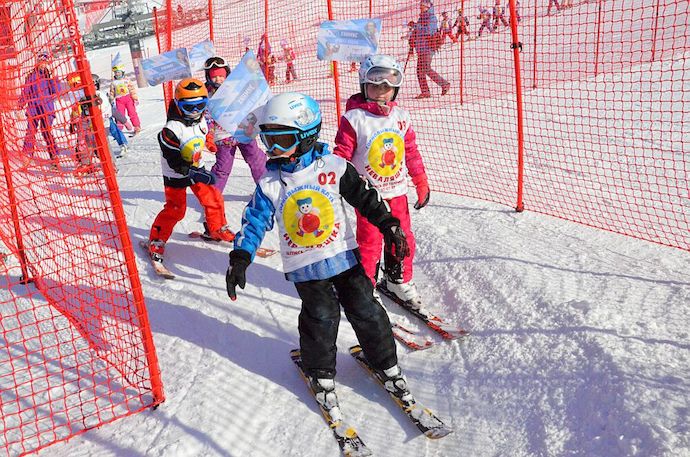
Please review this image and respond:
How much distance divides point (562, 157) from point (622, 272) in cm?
385

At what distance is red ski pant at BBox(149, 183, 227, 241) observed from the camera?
558 cm

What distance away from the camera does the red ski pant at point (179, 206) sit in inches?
220

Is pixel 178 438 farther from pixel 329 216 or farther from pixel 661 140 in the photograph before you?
pixel 661 140

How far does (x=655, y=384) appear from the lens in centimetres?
300

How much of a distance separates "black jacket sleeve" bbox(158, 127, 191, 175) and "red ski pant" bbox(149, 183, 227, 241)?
0.32 meters

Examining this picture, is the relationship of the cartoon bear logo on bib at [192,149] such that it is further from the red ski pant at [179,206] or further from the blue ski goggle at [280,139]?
the blue ski goggle at [280,139]

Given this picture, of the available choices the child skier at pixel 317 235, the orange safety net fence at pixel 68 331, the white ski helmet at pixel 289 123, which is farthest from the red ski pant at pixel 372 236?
the orange safety net fence at pixel 68 331

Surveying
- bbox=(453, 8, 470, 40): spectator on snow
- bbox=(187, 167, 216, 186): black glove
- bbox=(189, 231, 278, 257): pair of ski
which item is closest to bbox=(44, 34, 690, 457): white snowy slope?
bbox=(189, 231, 278, 257): pair of ski

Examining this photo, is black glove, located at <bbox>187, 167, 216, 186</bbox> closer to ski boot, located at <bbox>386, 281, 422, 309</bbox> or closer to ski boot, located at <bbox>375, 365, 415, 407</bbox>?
ski boot, located at <bbox>386, 281, 422, 309</bbox>

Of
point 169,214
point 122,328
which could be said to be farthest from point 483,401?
point 169,214

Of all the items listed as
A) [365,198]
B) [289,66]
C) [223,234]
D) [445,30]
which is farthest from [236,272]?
[289,66]

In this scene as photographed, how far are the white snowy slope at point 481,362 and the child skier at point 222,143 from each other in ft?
5.17

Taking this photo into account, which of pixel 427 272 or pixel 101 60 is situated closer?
pixel 427 272

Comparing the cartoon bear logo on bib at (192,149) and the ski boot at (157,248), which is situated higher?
the cartoon bear logo on bib at (192,149)
